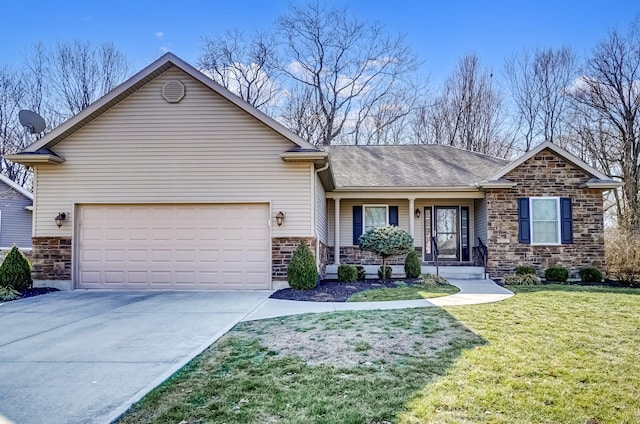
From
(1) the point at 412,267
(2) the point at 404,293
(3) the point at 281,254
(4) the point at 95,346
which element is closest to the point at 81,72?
(3) the point at 281,254

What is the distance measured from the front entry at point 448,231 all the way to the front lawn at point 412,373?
842 cm

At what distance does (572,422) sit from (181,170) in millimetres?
9493

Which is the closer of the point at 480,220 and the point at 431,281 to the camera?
the point at 431,281

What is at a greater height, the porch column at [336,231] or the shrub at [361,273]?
the porch column at [336,231]

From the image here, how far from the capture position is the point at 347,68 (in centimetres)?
2628

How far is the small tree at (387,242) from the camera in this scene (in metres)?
11.8

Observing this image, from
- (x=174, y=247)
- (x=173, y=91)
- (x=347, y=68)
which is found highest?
(x=347, y=68)

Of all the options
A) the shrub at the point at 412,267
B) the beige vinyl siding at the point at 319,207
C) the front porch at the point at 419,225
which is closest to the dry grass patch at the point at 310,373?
the beige vinyl siding at the point at 319,207

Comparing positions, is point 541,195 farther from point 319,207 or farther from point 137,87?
point 137,87

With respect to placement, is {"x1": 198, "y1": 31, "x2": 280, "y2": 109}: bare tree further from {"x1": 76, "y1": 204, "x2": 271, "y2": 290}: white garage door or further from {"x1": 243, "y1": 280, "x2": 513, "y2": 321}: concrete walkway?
{"x1": 243, "y1": 280, "x2": 513, "y2": 321}: concrete walkway

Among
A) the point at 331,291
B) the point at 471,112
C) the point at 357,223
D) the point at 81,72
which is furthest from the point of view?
the point at 471,112

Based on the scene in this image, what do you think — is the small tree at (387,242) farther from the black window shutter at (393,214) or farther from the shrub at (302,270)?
the black window shutter at (393,214)

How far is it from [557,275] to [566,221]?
178 cm

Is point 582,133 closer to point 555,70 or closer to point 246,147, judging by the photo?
point 555,70
